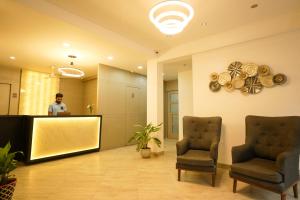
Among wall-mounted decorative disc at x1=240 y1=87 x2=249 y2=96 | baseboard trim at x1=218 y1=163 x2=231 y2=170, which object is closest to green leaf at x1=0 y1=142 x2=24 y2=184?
baseboard trim at x1=218 y1=163 x2=231 y2=170

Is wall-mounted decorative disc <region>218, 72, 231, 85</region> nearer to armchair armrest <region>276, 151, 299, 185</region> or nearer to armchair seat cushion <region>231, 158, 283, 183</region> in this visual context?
armchair seat cushion <region>231, 158, 283, 183</region>

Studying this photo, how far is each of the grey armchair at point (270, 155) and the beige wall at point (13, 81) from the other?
23.0 feet

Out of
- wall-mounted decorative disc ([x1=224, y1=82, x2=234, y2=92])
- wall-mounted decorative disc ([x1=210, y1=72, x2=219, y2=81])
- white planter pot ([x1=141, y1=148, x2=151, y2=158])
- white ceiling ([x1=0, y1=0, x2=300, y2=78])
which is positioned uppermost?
white ceiling ([x1=0, y1=0, x2=300, y2=78])

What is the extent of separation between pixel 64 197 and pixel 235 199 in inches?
91.1

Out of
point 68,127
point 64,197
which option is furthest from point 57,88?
point 64,197

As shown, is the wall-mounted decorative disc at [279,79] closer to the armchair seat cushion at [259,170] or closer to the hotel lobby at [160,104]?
the hotel lobby at [160,104]

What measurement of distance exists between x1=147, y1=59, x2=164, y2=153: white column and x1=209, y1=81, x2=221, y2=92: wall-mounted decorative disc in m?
1.52

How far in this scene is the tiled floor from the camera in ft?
7.78

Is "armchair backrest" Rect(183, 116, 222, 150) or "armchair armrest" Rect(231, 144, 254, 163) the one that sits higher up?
"armchair backrest" Rect(183, 116, 222, 150)

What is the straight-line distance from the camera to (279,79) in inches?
120

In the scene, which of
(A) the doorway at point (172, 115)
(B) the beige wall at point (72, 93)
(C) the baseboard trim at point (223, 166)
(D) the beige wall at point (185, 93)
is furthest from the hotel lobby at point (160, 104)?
(A) the doorway at point (172, 115)

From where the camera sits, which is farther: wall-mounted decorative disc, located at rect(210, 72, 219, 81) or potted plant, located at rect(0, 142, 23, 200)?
wall-mounted decorative disc, located at rect(210, 72, 219, 81)

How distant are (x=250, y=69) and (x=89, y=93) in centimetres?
630

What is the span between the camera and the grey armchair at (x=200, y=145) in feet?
8.93
